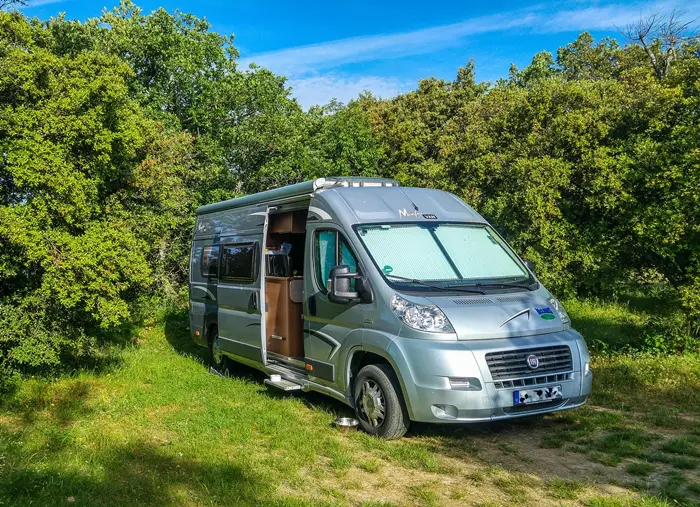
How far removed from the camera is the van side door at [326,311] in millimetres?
6938

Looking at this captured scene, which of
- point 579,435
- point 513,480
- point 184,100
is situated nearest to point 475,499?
point 513,480

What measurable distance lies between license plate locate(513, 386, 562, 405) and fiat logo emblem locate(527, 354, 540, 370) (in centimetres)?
21

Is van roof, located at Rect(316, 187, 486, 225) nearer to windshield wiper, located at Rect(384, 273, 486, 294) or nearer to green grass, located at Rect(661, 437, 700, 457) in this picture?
windshield wiper, located at Rect(384, 273, 486, 294)

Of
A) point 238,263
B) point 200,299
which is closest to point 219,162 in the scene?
point 200,299

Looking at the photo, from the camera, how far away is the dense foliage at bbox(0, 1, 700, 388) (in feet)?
27.0

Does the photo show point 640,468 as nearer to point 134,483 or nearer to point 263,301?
point 134,483

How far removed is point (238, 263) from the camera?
969 cm

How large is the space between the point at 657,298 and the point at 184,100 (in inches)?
636

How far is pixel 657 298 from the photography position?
12.9 m

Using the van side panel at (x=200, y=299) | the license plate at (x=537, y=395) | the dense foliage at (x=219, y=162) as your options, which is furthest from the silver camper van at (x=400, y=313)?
the dense foliage at (x=219, y=162)

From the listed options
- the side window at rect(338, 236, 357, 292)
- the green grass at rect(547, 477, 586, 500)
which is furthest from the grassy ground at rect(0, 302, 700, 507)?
the side window at rect(338, 236, 357, 292)

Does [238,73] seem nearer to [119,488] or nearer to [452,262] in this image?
[452,262]

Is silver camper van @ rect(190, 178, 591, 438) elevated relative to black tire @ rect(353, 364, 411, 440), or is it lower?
elevated

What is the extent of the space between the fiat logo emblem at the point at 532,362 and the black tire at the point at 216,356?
589 centimetres
